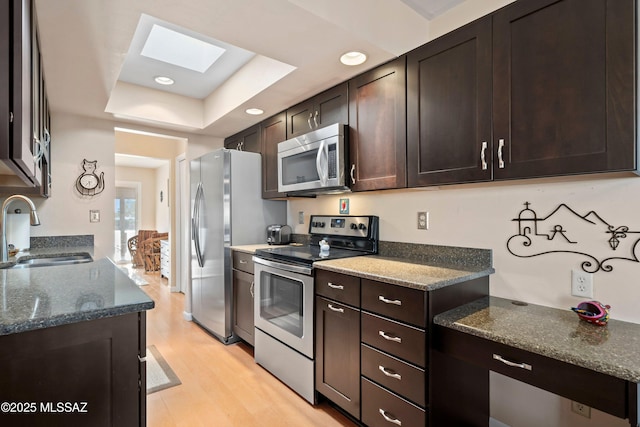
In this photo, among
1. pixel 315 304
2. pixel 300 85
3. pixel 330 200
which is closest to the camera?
pixel 315 304

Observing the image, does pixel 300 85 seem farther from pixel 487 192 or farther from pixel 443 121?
pixel 487 192

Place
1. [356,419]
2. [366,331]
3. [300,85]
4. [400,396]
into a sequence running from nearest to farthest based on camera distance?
[400,396] < [366,331] < [356,419] < [300,85]

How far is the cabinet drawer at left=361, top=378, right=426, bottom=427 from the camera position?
1.52m

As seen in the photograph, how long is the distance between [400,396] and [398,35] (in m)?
1.99

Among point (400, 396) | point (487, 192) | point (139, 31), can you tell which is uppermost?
point (139, 31)

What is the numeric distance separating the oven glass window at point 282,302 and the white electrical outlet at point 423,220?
2.95 ft

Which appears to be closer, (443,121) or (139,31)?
(443,121)

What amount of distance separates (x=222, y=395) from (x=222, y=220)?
1494 mm

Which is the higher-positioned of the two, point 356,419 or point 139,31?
point 139,31

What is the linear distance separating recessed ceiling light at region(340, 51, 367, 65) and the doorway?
7507mm

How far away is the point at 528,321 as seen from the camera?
1.42 meters

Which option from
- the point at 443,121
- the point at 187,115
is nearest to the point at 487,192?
the point at 443,121

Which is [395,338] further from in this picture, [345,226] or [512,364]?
[345,226]

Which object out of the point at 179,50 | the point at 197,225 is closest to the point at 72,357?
the point at 179,50
